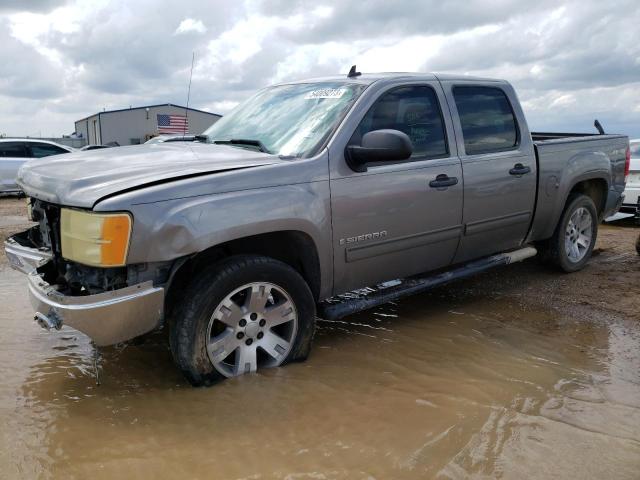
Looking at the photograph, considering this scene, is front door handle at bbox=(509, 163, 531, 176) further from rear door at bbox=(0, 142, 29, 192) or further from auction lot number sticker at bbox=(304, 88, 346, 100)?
rear door at bbox=(0, 142, 29, 192)

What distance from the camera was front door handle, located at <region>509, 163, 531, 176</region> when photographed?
15.7ft

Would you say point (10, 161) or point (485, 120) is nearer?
point (485, 120)

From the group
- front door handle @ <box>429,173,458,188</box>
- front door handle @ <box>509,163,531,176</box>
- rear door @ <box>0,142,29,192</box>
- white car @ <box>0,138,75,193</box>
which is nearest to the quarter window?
front door handle @ <box>429,173,458,188</box>

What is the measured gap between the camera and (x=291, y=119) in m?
4.01

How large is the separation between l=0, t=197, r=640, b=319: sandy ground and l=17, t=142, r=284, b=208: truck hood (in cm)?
307

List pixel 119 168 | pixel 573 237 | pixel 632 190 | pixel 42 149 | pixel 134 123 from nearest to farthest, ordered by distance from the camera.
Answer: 1. pixel 119 168
2. pixel 573 237
3. pixel 632 190
4. pixel 42 149
5. pixel 134 123

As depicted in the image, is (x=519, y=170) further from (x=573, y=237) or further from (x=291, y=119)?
(x=291, y=119)

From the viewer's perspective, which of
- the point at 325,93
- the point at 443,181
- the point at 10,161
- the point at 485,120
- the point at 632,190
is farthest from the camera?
the point at 10,161

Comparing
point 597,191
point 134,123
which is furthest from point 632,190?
point 134,123

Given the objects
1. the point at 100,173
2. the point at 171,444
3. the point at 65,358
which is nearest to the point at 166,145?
the point at 100,173

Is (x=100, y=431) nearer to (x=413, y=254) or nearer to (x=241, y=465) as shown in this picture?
(x=241, y=465)

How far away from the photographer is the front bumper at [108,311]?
2.88 m

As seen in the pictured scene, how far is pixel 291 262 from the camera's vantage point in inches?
146

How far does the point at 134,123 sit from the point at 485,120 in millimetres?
26948
